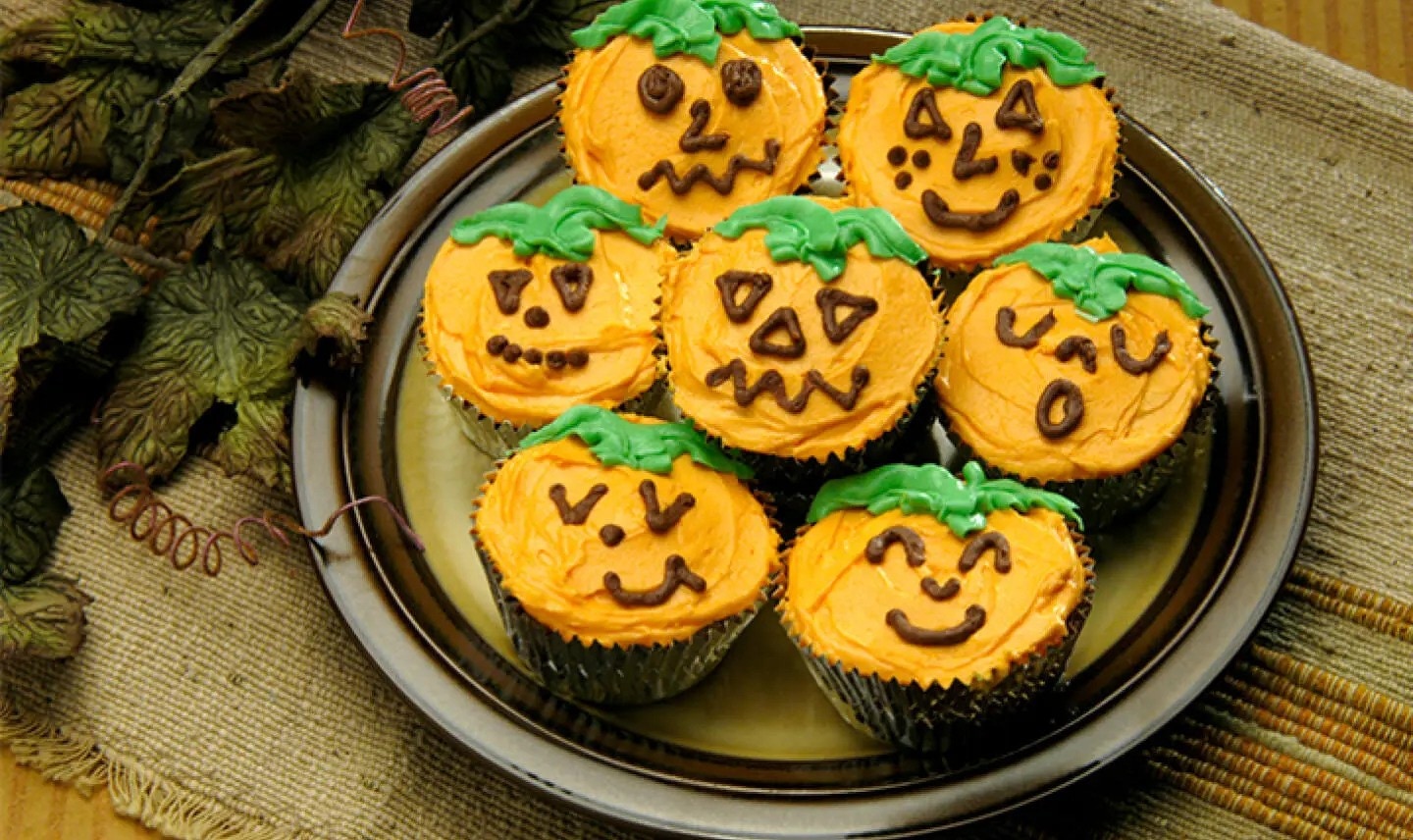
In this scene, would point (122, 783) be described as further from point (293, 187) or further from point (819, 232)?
point (819, 232)

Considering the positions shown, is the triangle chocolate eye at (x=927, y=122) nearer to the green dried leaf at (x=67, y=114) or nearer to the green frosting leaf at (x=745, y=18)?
the green frosting leaf at (x=745, y=18)

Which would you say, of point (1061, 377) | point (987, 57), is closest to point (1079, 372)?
point (1061, 377)

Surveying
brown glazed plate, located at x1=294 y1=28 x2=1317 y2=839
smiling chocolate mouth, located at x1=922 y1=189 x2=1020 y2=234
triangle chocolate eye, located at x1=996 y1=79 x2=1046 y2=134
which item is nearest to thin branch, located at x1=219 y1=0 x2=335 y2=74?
brown glazed plate, located at x1=294 y1=28 x2=1317 y2=839

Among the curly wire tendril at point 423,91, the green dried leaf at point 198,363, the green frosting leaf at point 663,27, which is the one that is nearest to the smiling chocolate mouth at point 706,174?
the green frosting leaf at point 663,27

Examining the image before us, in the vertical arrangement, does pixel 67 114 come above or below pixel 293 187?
below

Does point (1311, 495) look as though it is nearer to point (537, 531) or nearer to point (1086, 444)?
point (1086, 444)

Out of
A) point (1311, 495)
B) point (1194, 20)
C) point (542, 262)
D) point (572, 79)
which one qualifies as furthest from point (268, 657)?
point (1194, 20)

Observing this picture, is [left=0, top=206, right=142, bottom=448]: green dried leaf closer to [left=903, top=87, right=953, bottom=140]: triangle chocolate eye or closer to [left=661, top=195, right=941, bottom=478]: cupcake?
[left=661, top=195, right=941, bottom=478]: cupcake
